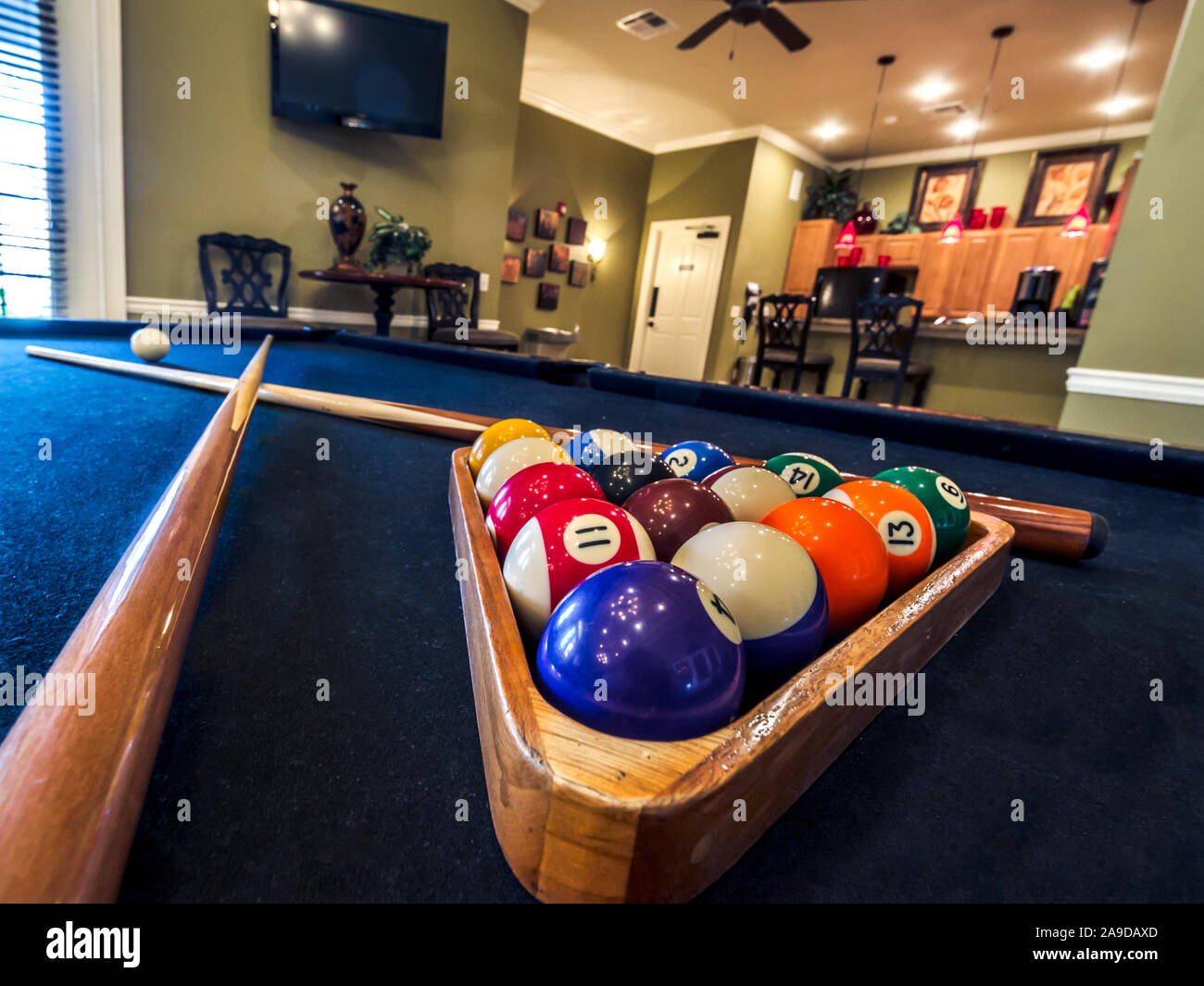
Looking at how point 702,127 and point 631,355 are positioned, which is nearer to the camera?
point 702,127

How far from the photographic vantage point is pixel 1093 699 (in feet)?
1.97

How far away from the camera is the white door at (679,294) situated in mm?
7449

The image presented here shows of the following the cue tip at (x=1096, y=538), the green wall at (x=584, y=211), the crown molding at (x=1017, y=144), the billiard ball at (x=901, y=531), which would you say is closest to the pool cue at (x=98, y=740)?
the billiard ball at (x=901, y=531)

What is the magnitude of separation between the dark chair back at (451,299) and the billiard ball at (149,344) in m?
2.59

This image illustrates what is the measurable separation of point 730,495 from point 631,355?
26.2 ft

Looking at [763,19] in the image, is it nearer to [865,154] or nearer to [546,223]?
[546,223]

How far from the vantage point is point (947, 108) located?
19.5ft

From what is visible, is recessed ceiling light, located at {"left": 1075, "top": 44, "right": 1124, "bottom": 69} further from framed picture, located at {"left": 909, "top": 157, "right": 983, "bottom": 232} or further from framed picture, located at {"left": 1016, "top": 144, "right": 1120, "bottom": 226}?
framed picture, located at {"left": 909, "top": 157, "right": 983, "bottom": 232}

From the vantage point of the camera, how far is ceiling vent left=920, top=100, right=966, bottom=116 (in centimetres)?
586

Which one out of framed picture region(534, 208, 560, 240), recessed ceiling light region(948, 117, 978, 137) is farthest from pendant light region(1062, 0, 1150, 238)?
framed picture region(534, 208, 560, 240)

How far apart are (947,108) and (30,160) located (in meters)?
7.09

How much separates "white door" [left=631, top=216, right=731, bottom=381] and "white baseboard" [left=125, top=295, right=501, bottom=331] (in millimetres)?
3077
